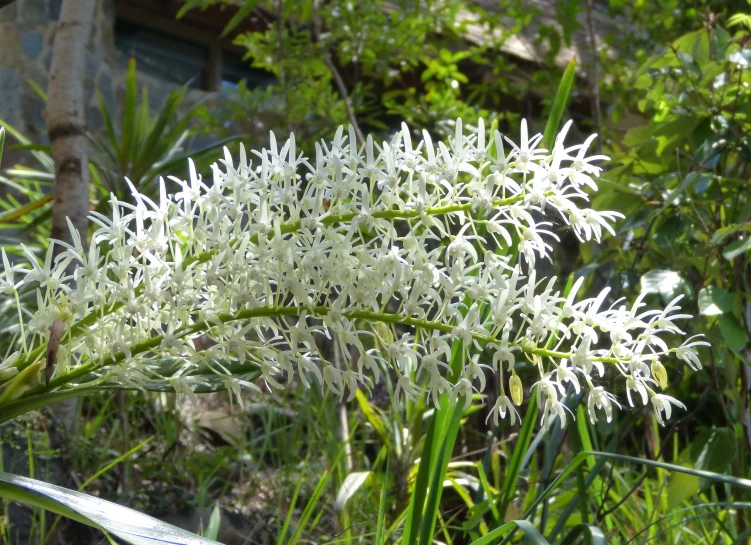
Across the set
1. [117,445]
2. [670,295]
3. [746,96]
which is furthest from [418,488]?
[117,445]

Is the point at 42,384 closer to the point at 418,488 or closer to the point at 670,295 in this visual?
the point at 418,488

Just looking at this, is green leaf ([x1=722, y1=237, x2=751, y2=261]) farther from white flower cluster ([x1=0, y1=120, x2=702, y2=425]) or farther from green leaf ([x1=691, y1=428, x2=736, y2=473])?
white flower cluster ([x1=0, y1=120, x2=702, y2=425])

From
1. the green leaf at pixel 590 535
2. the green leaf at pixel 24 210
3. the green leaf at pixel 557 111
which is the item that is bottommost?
the green leaf at pixel 590 535

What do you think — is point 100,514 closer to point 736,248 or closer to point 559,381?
point 559,381

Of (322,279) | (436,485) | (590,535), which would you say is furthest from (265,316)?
(590,535)

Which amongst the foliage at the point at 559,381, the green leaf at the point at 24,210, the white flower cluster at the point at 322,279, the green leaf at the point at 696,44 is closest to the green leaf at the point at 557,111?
the foliage at the point at 559,381

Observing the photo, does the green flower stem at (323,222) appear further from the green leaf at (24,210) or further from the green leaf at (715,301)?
the green leaf at (24,210)
